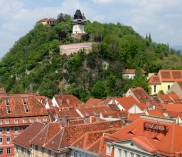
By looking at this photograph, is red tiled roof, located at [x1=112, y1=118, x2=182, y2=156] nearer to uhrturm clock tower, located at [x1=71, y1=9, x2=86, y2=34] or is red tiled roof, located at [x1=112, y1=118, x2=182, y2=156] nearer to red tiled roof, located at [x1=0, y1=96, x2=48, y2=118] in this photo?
red tiled roof, located at [x1=0, y1=96, x2=48, y2=118]

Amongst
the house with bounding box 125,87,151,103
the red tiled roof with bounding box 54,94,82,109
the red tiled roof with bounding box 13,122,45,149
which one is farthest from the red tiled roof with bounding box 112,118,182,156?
the red tiled roof with bounding box 54,94,82,109

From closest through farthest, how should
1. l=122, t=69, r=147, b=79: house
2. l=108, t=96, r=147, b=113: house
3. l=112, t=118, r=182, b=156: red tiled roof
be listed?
l=112, t=118, r=182, b=156: red tiled roof < l=108, t=96, r=147, b=113: house < l=122, t=69, r=147, b=79: house

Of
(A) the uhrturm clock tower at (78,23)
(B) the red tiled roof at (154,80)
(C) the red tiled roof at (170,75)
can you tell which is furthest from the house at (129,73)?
(A) the uhrturm clock tower at (78,23)

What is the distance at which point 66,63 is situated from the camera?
110688mm

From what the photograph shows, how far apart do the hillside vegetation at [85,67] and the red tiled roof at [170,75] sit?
235 inches

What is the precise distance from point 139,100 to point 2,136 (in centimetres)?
3686

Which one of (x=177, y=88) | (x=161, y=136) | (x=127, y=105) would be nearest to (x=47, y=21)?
(x=177, y=88)

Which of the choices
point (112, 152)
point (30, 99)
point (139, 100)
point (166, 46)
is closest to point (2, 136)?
point (30, 99)

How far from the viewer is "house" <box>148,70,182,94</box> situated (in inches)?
3932

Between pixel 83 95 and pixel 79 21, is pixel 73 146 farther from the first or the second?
pixel 79 21

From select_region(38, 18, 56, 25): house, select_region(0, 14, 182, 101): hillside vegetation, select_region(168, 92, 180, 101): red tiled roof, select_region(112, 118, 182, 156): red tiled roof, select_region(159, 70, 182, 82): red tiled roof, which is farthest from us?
select_region(38, 18, 56, 25): house

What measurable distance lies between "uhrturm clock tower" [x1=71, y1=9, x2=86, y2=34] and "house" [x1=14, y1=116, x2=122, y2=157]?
267ft

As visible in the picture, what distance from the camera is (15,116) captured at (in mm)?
65562

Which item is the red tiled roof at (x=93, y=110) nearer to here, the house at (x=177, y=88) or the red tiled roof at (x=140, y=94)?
the red tiled roof at (x=140, y=94)
